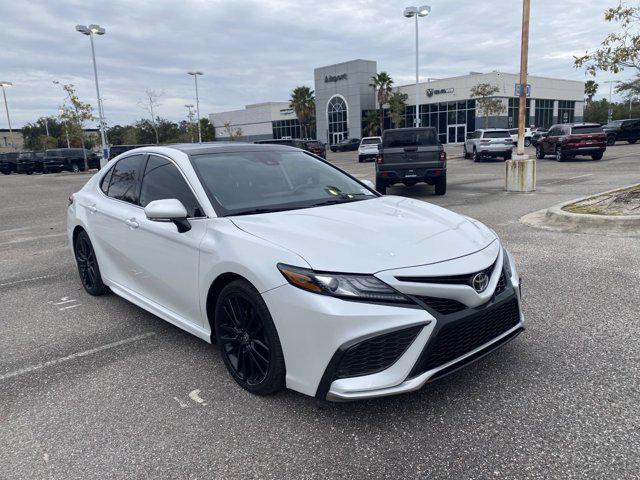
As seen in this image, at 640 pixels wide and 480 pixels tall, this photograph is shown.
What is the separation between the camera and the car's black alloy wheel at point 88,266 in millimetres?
5141

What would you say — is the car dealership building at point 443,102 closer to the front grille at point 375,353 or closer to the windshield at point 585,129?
the windshield at point 585,129

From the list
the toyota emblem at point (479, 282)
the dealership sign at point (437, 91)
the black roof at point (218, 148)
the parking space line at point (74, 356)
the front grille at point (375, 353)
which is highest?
the dealership sign at point (437, 91)

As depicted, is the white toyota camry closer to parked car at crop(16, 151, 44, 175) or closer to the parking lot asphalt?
the parking lot asphalt

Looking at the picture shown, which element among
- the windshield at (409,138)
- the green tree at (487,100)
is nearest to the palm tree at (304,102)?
the green tree at (487,100)

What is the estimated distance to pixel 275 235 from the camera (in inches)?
117

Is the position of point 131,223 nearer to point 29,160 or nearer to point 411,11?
point 411,11

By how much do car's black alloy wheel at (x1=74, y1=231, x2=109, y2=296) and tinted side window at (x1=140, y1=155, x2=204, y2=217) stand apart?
132cm

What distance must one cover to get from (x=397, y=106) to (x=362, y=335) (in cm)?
6133

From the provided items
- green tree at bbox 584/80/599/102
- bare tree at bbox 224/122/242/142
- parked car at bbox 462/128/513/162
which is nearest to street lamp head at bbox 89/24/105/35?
parked car at bbox 462/128/513/162

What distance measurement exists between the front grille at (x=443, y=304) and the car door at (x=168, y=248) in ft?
5.20

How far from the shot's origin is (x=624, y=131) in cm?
3528

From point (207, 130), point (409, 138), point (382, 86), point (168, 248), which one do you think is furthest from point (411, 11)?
point (207, 130)

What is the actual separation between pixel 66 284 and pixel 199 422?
3.92 m

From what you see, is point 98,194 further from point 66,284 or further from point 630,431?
point 630,431
